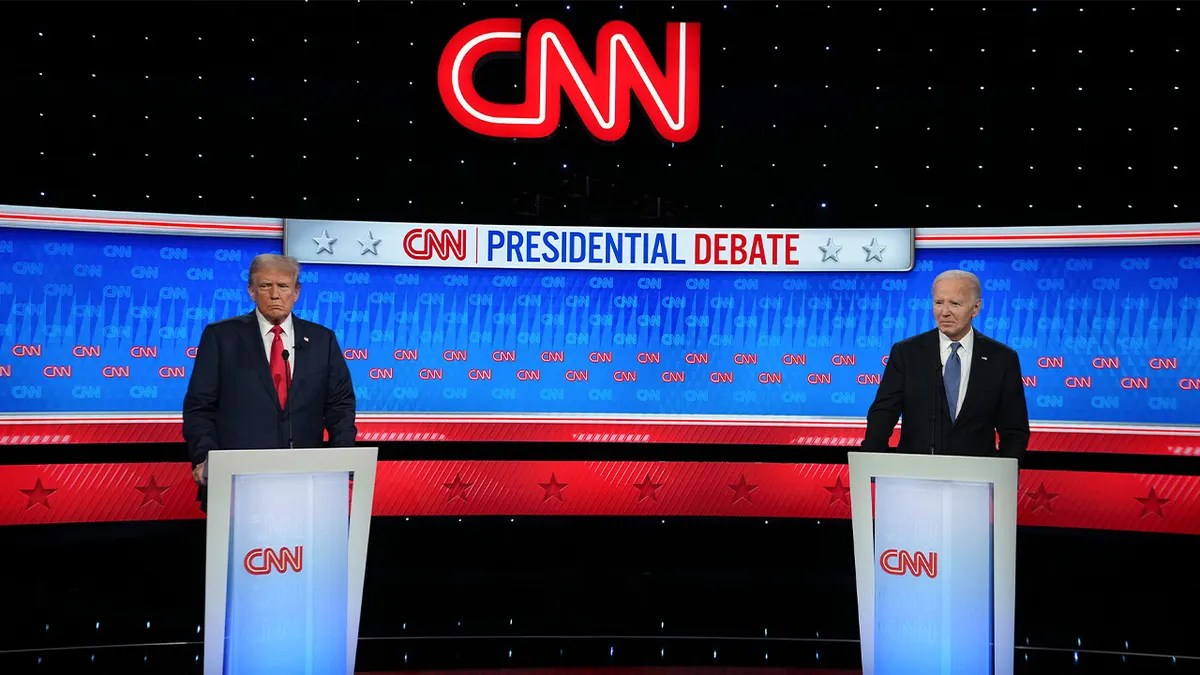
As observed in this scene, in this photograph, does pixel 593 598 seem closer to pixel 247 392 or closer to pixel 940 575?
pixel 247 392

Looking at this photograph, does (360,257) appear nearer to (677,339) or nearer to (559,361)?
(559,361)

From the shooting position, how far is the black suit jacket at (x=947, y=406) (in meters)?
3.37

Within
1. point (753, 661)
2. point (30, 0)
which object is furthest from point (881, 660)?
point (30, 0)

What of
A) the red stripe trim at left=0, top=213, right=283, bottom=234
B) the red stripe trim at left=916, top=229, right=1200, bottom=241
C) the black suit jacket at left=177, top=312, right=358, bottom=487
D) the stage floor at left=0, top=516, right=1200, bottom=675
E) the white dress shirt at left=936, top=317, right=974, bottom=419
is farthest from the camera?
the red stripe trim at left=916, top=229, right=1200, bottom=241

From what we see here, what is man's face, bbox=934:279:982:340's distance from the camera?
10.8ft

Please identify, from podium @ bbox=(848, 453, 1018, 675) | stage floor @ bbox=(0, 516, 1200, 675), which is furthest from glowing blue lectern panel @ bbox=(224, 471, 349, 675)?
podium @ bbox=(848, 453, 1018, 675)

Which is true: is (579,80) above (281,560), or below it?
above

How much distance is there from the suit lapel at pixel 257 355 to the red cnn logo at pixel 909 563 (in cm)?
223

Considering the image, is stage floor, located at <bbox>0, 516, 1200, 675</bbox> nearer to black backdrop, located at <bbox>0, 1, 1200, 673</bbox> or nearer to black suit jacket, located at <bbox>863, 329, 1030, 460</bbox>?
black backdrop, located at <bbox>0, 1, 1200, 673</bbox>

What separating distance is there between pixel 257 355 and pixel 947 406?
8.47ft

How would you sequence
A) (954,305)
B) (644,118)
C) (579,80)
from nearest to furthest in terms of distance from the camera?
(954,305) < (579,80) < (644,118)

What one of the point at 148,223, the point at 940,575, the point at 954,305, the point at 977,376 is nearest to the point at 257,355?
the point at 148,223

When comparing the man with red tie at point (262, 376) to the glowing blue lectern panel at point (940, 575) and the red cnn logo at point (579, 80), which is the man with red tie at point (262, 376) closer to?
the glowing blue lectern panel at point (940, 575)

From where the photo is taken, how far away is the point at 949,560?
265cm
